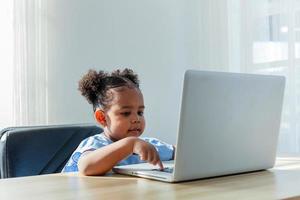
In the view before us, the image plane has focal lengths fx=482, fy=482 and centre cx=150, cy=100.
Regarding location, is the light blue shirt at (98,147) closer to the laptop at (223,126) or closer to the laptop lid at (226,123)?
the laptop at (223,126)

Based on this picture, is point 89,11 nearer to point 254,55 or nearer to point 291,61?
point 254,55

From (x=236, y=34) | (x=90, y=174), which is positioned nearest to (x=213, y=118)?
(x=90, y=174)

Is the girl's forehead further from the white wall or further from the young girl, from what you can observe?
the white wall

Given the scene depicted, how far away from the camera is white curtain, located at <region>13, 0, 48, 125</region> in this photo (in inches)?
96.4

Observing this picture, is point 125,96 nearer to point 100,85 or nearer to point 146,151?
point 100,85

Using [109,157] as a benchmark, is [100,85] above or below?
above

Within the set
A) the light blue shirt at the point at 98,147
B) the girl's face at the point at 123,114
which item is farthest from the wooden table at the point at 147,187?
the girl's face at the point at 123,114

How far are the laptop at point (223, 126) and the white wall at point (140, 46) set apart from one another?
Result: 1619 millimetres

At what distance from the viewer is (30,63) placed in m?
2.50

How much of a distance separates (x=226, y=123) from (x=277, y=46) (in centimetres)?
168

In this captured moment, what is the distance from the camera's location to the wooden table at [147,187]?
823 mm

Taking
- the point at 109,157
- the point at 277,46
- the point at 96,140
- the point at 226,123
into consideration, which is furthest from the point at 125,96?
the point at 277,46

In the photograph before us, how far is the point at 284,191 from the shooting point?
86cm

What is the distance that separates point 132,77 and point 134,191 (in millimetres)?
823
